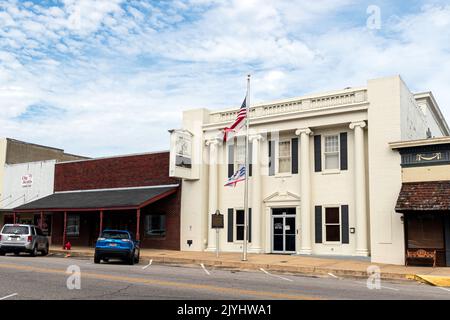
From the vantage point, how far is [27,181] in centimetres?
3747

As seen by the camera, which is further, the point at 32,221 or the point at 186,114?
the point at 32,221

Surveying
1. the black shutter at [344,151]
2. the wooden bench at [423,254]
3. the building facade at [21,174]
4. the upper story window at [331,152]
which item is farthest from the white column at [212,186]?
the building facade at [21,174]

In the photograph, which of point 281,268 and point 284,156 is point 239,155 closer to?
point 284,156

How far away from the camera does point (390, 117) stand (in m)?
22.6

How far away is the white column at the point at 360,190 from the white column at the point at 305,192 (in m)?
2.37

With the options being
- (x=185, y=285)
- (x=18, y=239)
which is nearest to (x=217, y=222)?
(x=18, y=239)

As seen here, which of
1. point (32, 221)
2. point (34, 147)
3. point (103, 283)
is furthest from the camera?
point (34, 147)

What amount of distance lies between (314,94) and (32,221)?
77.2 feet

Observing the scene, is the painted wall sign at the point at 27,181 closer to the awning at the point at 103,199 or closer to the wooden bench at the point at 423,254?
the awning at the point at 103,199

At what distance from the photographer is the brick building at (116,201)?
28.7 meters

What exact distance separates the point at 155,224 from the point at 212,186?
449cm

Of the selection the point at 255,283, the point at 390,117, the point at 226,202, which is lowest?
the point at 255,283
